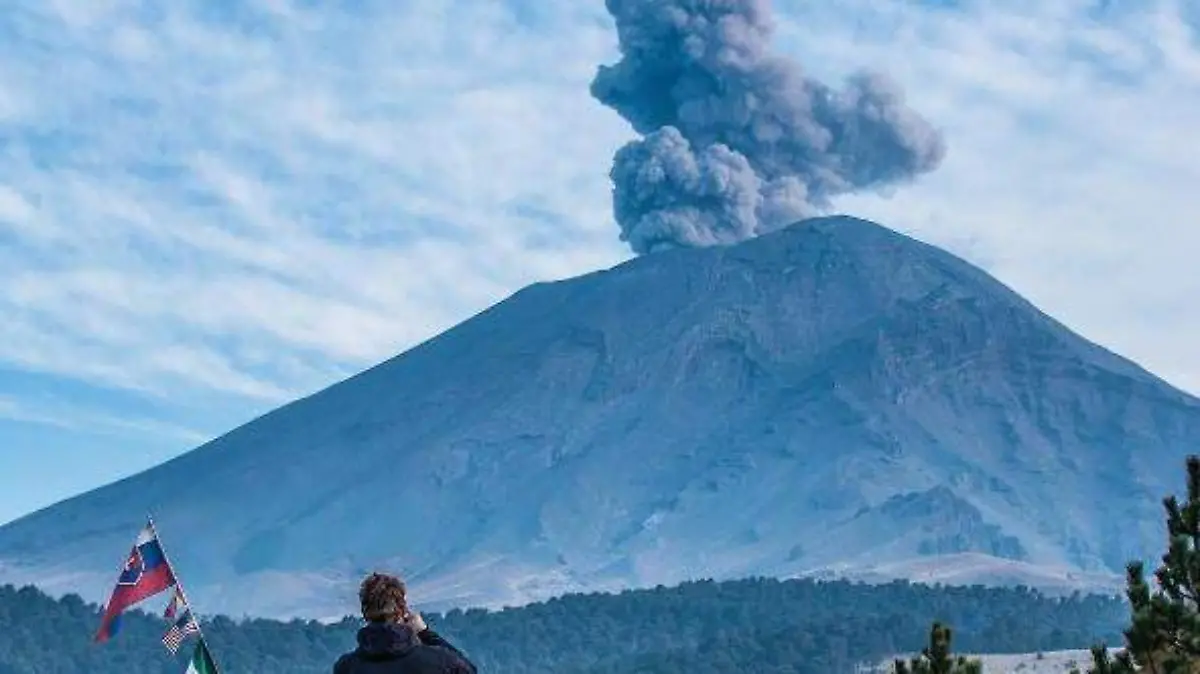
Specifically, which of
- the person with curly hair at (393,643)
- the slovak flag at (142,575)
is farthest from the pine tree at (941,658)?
the person with curly hair at (393,643)

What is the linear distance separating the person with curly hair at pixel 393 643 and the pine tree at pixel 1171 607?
8171 millimetres

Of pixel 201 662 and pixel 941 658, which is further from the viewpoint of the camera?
pixel 941 658

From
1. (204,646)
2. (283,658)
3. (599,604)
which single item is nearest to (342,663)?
(204,646)

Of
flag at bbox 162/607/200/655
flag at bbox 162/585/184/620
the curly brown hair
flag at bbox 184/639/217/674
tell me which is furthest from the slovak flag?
the curly brown hair

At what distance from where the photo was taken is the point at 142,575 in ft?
58.3

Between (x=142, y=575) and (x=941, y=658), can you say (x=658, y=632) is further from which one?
(x=142, y=575)

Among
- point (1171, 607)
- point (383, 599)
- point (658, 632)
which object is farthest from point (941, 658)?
point (658, 632)

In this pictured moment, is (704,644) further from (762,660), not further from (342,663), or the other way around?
(342,663)

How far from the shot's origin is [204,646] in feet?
54.1

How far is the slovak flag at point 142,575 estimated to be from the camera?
696 inches

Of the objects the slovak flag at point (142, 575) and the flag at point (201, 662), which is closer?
the flag at point (201, 662)

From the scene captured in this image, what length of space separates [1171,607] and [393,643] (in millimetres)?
9115

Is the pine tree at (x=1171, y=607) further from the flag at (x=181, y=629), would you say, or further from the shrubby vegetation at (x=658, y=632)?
the shrubby vegetation at (x=658, y=632)

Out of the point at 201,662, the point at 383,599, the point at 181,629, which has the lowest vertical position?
the point at 383,599
